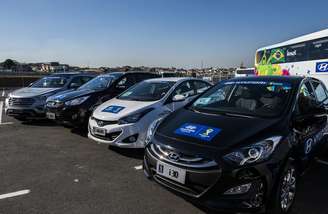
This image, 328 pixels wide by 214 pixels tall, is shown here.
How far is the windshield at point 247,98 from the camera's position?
310 centimetres

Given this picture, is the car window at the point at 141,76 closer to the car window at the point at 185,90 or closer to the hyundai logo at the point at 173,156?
the car window at the point at 185,90

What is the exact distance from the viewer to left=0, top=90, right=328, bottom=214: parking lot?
9.56ft

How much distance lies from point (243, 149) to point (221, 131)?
333mm

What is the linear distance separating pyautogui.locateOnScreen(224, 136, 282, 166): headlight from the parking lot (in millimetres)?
917

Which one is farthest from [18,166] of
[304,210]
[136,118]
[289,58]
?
[289,58]

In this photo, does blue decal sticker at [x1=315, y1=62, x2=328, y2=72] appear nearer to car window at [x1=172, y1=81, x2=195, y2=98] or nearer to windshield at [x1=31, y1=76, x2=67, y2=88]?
car window at [x1=172, y1=81, x2=195, y2=98]

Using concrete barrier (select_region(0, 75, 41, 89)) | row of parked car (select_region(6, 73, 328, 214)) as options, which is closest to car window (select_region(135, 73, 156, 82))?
row of parked car (select_region(6, 73, 328, 214))

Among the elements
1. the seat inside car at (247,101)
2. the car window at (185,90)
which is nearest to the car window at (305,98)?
the seat inside car at (247,101)

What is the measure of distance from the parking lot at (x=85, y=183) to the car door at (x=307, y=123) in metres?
0.61

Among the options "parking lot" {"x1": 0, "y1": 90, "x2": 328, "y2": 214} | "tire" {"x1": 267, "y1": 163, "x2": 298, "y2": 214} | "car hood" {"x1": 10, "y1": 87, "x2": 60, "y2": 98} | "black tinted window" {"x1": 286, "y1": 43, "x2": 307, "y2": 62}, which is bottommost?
"parking lot" {"x1": 0, "y1": 90, "x2": 328, "y2": 214}

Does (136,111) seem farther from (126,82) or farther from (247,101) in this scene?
(126,82)

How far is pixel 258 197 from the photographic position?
2303 millimetres

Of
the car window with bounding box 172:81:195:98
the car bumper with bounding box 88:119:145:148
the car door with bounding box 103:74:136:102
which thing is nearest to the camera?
the car bumper with bounding box 88:119:145:148

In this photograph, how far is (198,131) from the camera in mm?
2734
